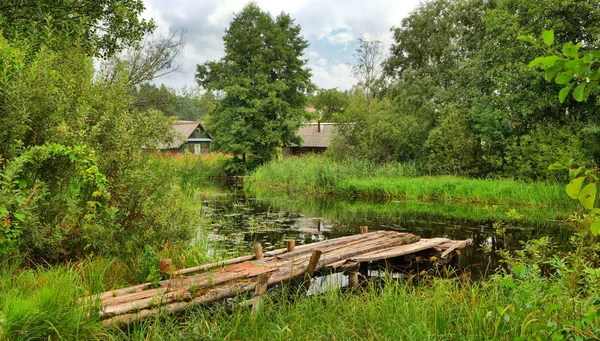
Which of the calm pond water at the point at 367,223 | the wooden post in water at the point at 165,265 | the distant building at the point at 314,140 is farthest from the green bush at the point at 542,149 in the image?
the distant building at the point at 314,140

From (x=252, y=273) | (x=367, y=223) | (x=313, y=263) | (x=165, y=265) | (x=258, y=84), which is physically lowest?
(x=367, y=223)

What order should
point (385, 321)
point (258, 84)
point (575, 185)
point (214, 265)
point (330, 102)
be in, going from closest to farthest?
point (575, 185), point (385, 321), point (214, 265), point (258, 84), point (330, 102)

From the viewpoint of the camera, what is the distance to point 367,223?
532 inches

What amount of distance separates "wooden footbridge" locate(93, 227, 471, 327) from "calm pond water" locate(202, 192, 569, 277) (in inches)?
52.7

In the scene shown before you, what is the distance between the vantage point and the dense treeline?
59.6ft

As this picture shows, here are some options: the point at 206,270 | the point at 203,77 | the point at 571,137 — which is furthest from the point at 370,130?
the point at 206,270

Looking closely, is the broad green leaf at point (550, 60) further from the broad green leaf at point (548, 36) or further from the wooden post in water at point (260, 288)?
the wooden post in water at point (260, 288)

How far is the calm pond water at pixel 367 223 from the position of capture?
10.1 metres

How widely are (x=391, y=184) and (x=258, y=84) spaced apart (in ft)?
50.7

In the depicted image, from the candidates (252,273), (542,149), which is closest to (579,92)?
(252,273)

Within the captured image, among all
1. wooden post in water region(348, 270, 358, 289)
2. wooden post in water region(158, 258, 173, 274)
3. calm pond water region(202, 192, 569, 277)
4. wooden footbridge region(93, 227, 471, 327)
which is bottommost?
calm pond water region(202, 192, 569, 277)

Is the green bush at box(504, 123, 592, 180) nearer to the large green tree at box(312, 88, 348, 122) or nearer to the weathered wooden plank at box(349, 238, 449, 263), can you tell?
the weathered wooden plank at box(349, 238, 449, 263)

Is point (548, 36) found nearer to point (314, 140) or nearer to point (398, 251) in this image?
point (398, 251)

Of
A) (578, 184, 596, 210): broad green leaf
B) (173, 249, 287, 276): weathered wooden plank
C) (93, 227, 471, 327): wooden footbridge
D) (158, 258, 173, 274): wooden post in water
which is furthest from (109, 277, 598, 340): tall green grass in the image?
(578, 184, 596, 210): broad green leaf
